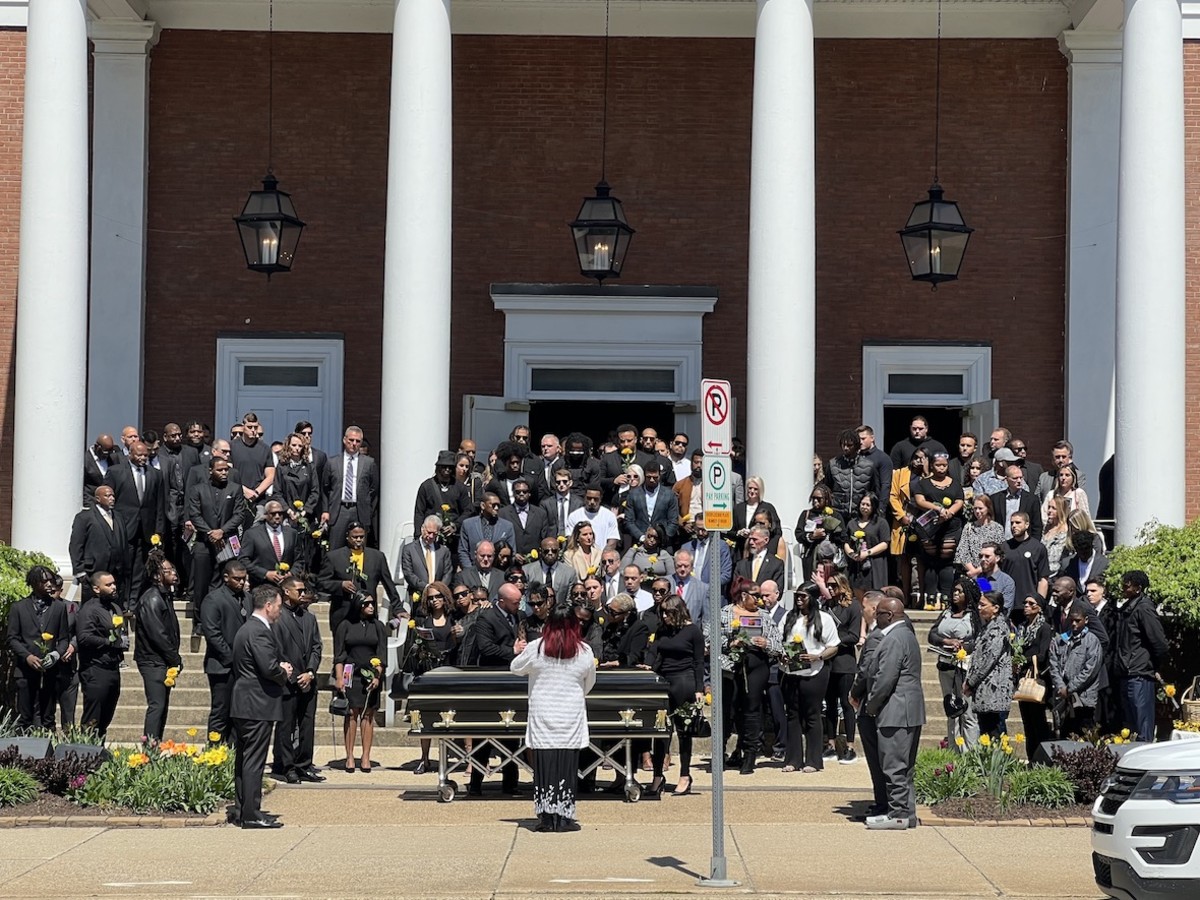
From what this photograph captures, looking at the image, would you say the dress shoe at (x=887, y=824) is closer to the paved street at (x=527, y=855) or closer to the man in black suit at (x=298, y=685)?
the paved street at (x=527, y=855)

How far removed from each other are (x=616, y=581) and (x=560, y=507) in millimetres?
1541

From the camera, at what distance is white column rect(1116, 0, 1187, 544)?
1903 centimetres

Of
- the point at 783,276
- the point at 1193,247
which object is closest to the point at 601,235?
the point at 783,276

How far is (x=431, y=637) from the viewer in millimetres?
15727

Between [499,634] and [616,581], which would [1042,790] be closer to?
[499,634]

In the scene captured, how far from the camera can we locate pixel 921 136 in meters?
23.9

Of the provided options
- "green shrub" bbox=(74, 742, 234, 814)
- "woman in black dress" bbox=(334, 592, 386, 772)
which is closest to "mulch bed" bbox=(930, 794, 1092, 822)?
"woman in black dress" bbox=(334, 592, 386, 772)

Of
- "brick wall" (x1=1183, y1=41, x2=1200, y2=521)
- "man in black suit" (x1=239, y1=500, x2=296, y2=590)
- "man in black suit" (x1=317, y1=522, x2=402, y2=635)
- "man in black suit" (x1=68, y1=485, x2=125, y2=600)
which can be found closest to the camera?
"man in black suit" (x1=317, y1=522, x2=402, y2=635)

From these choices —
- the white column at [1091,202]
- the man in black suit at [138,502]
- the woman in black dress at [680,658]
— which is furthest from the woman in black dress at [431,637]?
the white column at [1091,202]

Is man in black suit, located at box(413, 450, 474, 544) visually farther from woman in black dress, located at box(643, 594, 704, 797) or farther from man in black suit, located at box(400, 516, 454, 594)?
woman in black dress, located at box(643, 594, 704, 797)

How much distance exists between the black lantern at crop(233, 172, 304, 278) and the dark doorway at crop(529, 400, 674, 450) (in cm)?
397

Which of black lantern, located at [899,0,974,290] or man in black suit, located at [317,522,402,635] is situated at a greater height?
black lantern, located at [899,0,974,290]

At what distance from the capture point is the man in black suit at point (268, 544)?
57.3ft

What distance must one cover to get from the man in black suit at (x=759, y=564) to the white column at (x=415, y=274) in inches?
144
